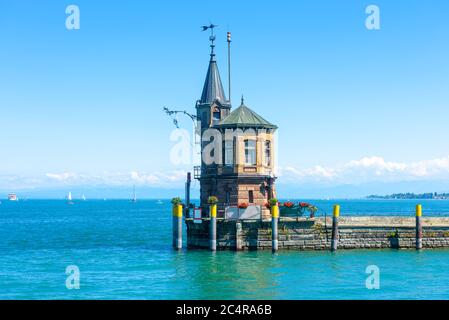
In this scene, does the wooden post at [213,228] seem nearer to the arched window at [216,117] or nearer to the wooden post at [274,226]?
the wooden post at [274,226]

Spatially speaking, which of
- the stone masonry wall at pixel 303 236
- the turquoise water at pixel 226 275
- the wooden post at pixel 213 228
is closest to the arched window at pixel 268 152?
the stone masonry wall at pixel 303 236

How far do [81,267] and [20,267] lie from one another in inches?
200

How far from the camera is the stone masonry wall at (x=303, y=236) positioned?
50750mm

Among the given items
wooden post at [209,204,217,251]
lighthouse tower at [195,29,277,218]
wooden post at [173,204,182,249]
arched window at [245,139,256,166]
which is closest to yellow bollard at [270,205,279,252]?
lighthouse tower at [195,29,277,218]

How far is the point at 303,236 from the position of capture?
2020 inches

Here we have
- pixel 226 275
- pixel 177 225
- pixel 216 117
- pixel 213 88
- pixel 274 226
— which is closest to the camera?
pixel 226 275

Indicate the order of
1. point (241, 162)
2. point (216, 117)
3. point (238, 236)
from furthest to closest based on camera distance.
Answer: point (216, 117)
point (241, 162)
point (238, 236)

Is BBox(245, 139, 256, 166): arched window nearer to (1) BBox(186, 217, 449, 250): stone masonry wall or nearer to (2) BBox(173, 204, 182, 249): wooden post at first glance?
(1) BBox(186, 217, 449, 250): stone masonry wall

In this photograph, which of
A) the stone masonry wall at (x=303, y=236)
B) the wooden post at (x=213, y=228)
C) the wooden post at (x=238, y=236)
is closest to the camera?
the wooden post at (x=213, y=228)

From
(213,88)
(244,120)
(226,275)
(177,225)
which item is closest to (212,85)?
(213,88)

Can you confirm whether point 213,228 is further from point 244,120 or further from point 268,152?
point 244,120

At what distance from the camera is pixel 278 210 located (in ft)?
169

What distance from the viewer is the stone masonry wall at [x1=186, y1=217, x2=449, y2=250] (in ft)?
167
